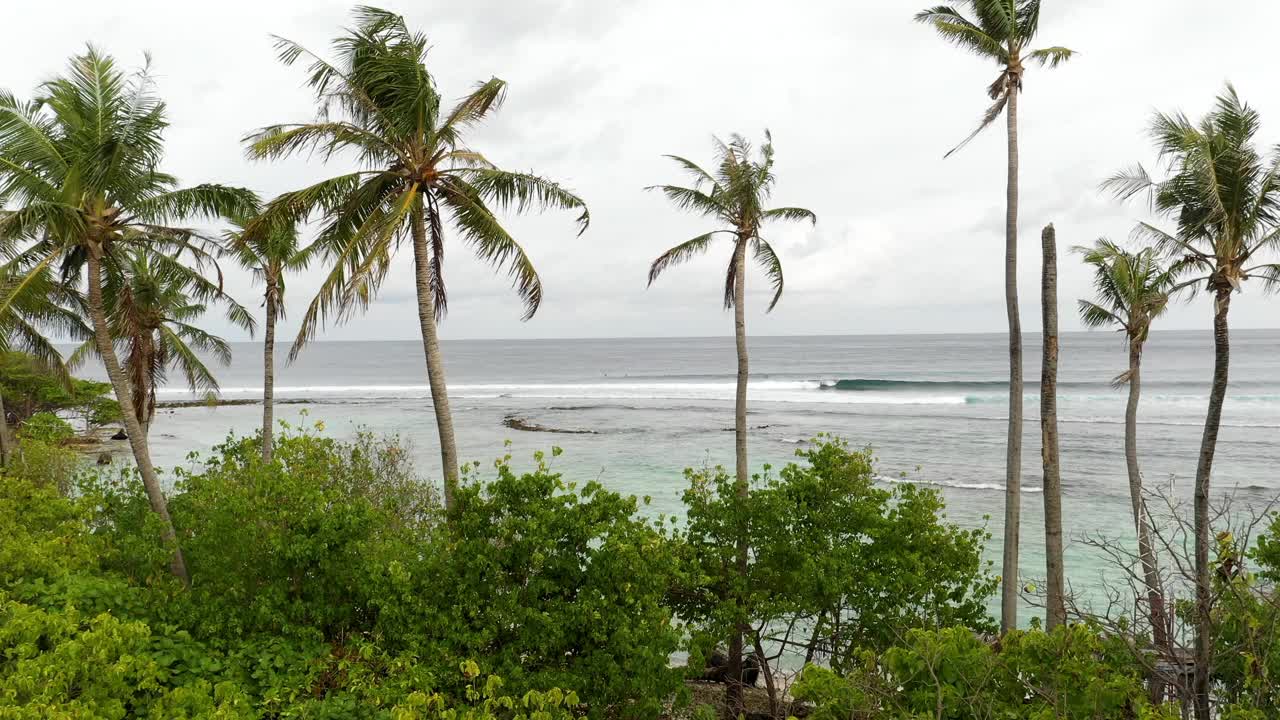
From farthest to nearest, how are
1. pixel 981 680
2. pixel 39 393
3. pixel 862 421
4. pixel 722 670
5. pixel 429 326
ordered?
pixel 862 421
pixel 39 393
pixel 722 670
pixel 429 326
pixel 981 680

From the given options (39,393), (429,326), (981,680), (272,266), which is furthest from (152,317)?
(39,393)

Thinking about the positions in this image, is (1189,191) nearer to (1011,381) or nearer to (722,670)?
(1011,381)

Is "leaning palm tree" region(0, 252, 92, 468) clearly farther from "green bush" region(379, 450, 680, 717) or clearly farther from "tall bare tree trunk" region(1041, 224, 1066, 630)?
"tall bare tree trunk" region(1041, 224, 1066, 630)

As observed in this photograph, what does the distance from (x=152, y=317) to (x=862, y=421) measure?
152 feet

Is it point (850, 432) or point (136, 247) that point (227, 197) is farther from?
point (850, 432)

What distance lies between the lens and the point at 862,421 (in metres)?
54.6

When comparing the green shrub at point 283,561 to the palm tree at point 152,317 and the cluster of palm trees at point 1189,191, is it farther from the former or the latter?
the cluster of palm trees at point 1189,191

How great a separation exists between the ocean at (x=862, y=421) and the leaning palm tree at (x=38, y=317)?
21.4 feet

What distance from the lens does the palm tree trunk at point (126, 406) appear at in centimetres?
1069

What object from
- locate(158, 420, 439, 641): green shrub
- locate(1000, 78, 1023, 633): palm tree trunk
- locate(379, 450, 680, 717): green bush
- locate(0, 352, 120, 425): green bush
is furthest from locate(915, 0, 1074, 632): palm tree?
locate(0, 352, 120, 425): green bush

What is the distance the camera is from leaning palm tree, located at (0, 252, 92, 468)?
11508 mm

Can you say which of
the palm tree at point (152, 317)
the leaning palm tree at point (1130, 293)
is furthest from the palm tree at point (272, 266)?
the leaning palm tree at point (1130, 293)

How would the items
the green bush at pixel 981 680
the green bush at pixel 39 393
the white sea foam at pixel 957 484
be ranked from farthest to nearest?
1. the green bush at pixel 39 393
2. the white sea foam at pixel 957 484
3. the green bush at pixel 981 680

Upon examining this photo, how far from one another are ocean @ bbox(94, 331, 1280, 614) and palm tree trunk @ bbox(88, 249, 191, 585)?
13.1 m
